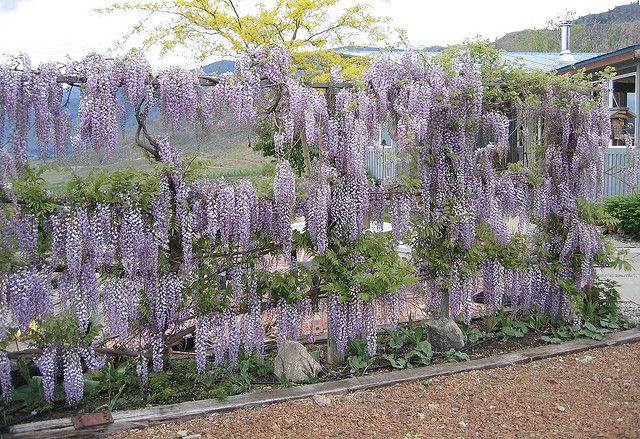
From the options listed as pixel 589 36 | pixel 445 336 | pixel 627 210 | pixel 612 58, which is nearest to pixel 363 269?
pixel 445 336

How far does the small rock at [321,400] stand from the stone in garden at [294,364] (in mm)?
251

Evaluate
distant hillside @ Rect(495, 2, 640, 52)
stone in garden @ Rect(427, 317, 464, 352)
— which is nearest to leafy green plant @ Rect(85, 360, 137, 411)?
stone in garden @ Rect(427, 317, 464, 352)

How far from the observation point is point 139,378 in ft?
14.1

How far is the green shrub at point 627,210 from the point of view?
10891 millimetres

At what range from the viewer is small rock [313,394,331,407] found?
13.2 ft

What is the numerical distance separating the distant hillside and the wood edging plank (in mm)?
32198

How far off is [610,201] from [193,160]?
9599mm

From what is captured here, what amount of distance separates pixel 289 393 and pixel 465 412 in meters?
1.19

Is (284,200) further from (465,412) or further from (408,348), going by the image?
(465,412)

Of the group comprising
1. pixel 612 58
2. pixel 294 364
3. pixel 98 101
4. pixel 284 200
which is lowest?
pixel 294 364

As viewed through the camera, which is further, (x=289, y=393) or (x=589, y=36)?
(x=589, y=36)

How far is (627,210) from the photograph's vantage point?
11.0 metres

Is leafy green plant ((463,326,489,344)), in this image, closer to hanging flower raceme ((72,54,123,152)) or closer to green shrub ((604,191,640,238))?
hanging flower raceme ((72,54,123,152))

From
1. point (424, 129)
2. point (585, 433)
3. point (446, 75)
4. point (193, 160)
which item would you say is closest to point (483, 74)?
point (446, 75)
